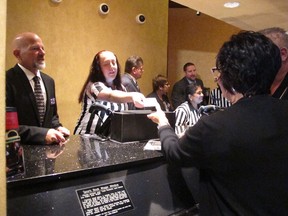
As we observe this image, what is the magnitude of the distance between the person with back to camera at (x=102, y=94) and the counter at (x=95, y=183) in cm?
29

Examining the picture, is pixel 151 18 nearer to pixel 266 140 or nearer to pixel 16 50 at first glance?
pixel 16 50

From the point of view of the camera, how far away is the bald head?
1.74 metres

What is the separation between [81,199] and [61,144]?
0.48m

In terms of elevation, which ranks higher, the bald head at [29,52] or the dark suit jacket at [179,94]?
the bald head at [29,52]

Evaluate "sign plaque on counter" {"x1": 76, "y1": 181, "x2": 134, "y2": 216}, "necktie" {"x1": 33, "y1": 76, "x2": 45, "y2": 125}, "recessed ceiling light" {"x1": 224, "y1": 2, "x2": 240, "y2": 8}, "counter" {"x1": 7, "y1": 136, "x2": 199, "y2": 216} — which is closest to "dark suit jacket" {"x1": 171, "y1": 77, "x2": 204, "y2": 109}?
"recessed ceiling light" {"x1": 224, "y1": 2, "x2": 240, "y2": 8}

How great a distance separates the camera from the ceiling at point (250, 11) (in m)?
3.49

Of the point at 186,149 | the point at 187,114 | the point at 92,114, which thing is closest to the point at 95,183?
the point at 186,149

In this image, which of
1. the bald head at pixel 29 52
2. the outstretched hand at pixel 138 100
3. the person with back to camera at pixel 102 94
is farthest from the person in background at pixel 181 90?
the outstretched hand at pixel 138 100

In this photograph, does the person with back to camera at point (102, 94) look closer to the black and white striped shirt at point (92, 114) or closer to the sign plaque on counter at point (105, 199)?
the black and white striped shirt at point (92, 114)

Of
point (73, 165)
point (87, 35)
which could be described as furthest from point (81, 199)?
point (87, 35)

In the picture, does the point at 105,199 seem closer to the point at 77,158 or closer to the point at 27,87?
the point at 77,158

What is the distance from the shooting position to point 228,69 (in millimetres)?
897

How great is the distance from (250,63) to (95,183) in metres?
0.62

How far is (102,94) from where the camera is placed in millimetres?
1649
